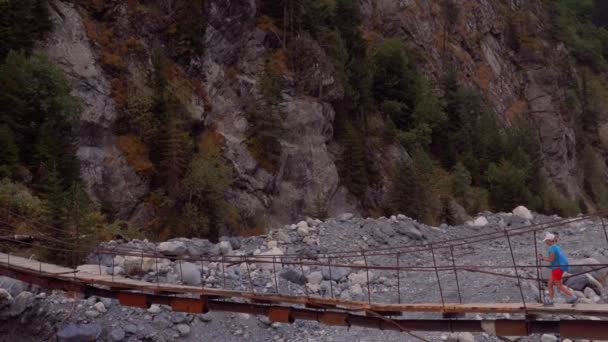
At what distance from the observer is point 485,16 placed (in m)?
53.8

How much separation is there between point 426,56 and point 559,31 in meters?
24.0

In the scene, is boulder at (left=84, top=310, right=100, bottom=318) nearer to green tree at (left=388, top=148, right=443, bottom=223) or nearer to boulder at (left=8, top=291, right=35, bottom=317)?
boulder at (left=8, top=291, right=35, bottom=317)

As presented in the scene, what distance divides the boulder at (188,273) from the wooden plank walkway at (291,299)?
1.95 meters

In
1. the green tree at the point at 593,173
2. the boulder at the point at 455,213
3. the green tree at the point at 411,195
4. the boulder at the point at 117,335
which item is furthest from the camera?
the green tree at the point at 593,173

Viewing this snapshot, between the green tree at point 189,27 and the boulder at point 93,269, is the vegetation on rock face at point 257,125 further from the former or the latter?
the boulder at point 93,269

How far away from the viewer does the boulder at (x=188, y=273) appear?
11.4m

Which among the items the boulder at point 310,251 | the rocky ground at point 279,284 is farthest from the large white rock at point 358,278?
the boulder at point 310,251

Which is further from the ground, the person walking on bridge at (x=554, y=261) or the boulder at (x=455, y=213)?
the boulder at (x=455, y=213)

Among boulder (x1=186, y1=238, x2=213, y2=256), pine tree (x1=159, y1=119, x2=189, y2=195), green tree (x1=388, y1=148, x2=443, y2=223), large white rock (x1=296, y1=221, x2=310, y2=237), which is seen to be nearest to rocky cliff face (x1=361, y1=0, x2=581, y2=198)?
green tree (x1=388, y1=148, x2=443, y2=223)

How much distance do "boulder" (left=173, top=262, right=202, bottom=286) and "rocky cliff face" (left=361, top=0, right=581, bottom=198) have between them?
35837 millimetres

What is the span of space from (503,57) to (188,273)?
49.1m

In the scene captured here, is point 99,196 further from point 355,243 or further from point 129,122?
point 355,243

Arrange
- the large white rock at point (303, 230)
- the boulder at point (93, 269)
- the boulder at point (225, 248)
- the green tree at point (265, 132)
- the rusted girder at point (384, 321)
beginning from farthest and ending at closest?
the green tree at point (265, 132) → the large white rock at point (303, 230) → the boulder at point (225, 248) → the boulder at point (93, 269) → the rusted girder at point (384, 321)

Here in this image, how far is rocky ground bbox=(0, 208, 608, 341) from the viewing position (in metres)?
10.0
